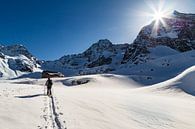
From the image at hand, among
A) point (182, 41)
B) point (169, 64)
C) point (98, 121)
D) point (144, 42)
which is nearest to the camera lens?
point (98, 121)

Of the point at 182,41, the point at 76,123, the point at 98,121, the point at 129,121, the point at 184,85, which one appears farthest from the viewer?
the point at 182,41

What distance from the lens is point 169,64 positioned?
110 m

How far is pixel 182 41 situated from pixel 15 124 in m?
A: 176

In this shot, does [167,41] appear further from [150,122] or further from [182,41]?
[150,122]

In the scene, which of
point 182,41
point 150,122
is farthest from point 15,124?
point 182,41

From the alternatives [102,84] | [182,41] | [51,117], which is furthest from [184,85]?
[182,41]

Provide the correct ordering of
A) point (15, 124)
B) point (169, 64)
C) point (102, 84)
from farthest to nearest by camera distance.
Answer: point (169, 64)
point (102, 84)
point (15, 124)

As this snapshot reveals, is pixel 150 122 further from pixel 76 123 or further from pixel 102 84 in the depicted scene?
pixel 102 84

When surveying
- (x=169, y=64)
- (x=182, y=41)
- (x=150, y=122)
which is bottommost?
(x=150, y=122)

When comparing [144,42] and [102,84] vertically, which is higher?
[144,42]

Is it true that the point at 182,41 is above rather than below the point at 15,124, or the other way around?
above

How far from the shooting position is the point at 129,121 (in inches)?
673

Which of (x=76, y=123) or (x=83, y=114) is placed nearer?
(x=76, y=123)

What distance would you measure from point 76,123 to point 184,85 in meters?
36.0
